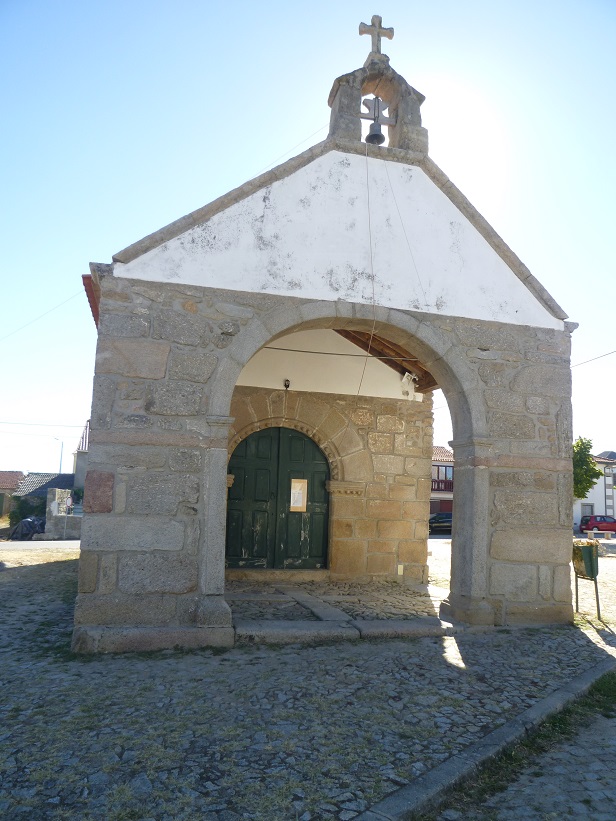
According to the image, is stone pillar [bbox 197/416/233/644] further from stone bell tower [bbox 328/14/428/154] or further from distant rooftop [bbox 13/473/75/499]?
distant rooftop [bbox 13/473/75/499]

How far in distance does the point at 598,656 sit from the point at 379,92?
5.74m

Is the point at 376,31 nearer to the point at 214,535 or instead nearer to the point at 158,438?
the point at 158,438

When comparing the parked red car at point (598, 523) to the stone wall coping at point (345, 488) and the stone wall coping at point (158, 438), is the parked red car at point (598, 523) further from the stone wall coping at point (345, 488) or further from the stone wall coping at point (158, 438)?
the stone wall coping at point (158, 438)

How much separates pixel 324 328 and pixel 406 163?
1.82 metres

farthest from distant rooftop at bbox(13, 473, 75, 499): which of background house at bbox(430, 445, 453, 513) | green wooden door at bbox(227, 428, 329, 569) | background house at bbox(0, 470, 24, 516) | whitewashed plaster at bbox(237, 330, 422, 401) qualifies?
whitewashed plaster at bbox(237, 330, 422, 401)

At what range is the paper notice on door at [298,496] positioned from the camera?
8.31m

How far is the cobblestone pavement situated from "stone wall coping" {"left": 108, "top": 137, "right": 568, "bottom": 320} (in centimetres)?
331

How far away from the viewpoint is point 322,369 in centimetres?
839

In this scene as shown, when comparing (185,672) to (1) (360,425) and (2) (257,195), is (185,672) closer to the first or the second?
(2) (257,195)

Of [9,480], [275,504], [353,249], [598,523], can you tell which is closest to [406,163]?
[353,249]

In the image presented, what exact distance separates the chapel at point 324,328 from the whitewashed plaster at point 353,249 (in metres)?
0.01

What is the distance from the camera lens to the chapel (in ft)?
15.9

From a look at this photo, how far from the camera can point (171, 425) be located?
5.03 meters

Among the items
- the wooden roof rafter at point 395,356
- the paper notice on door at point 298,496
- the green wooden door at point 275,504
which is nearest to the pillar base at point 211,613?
the green wooden door at point 275,504
